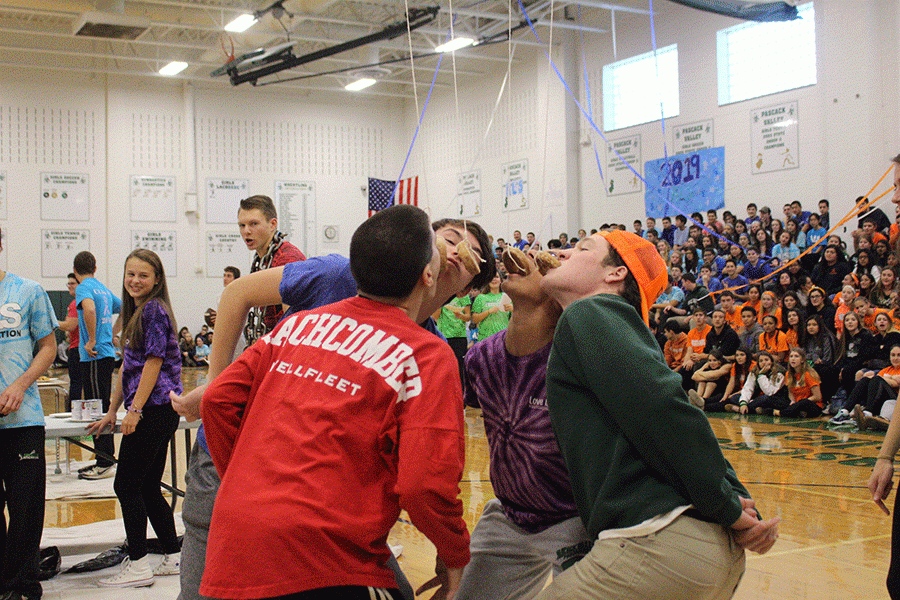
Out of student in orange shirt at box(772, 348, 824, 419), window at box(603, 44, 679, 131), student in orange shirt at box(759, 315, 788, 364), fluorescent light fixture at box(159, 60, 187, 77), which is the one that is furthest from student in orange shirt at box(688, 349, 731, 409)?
fluorescent light fixture at box(159, 60, 187, 77)

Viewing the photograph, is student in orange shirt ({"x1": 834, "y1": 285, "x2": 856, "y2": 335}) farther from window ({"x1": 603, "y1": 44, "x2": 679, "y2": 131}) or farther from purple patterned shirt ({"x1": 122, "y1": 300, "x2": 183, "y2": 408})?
purple patterned shirt ({"x1": 122, "y1": 300, "x2": 183, "y2": 408})

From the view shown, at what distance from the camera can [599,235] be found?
6.46ft

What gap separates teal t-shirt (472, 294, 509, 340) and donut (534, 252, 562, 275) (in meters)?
7.01

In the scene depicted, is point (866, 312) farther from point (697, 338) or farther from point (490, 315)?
point (490, 315)

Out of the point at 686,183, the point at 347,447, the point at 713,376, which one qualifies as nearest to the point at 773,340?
the point at 713,376

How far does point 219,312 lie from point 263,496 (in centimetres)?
75

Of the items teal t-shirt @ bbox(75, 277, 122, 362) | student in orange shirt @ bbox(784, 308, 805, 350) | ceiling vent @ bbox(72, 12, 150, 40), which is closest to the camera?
teal t-shirt @ bbox(75, 277, 122, 362)

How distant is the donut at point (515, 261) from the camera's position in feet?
6.89

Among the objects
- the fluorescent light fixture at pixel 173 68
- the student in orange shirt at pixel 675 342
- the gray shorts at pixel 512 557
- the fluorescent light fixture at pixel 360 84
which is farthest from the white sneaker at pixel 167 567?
the fluorescent light fixture at pixel 360 84

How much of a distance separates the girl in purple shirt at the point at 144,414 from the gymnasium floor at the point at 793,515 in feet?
0.57

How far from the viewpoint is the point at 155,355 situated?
374 cm

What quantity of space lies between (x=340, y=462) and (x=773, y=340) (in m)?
9.14

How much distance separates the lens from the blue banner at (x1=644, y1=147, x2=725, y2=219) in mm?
14211

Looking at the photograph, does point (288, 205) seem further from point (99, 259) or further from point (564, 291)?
point (564, 291)
